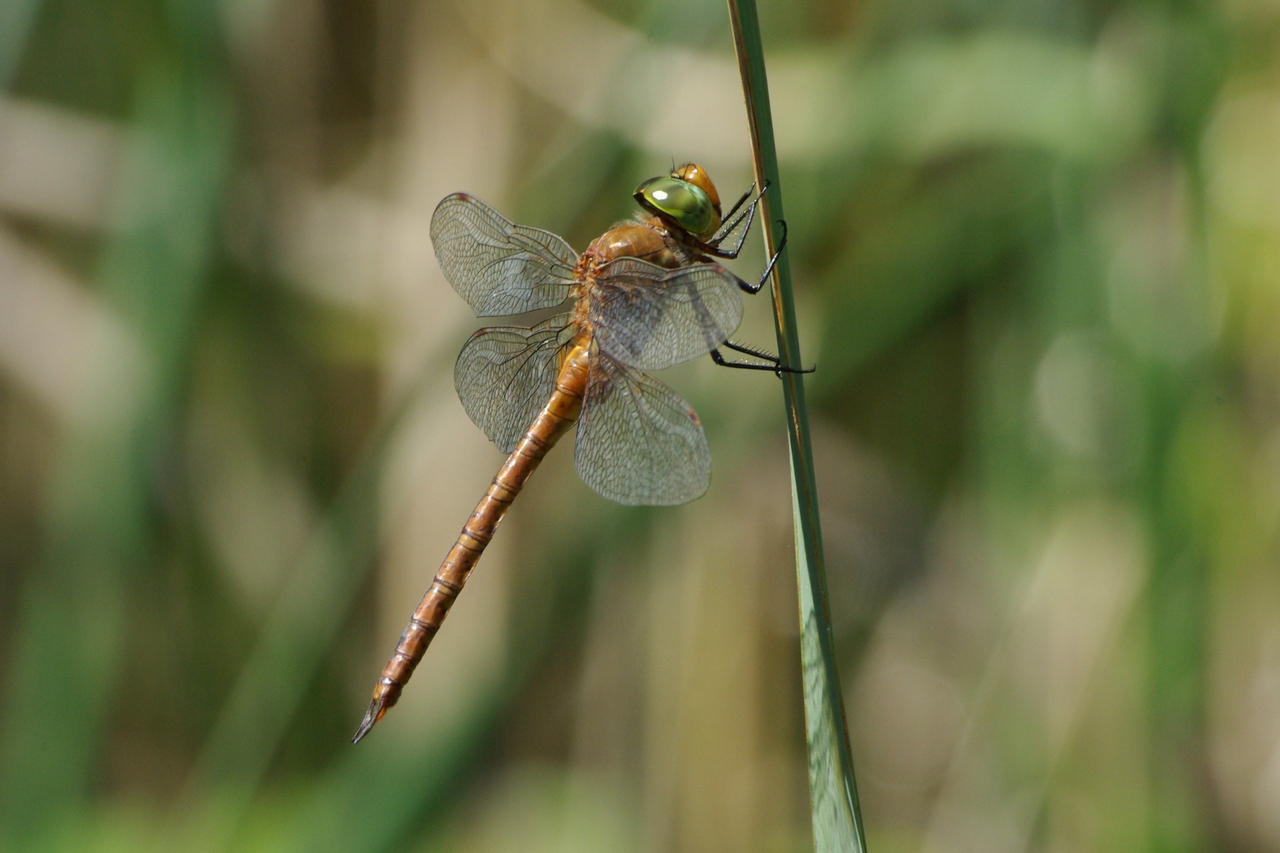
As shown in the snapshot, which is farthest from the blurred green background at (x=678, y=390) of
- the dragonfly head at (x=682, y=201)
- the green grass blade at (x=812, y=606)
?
the green grass blade at (x=812, y=606)

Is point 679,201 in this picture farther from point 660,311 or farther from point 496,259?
point 496,259

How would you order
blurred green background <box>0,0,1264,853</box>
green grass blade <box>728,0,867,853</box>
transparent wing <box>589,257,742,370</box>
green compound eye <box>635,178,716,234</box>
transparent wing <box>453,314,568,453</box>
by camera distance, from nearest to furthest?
green grass blade <box>728,0,867,853</box> < transparent wing <box>589,257,742,370</box> < green compound eye <box>635,178,716,234</box> < transparent wing <box>453,314,568,453</box> < blurred green background <box>0,0,1264,853</box>

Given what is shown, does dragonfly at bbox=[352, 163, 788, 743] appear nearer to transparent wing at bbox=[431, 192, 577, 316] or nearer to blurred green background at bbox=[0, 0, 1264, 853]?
transparent wing at bbox=[431, 192, 577, 316]

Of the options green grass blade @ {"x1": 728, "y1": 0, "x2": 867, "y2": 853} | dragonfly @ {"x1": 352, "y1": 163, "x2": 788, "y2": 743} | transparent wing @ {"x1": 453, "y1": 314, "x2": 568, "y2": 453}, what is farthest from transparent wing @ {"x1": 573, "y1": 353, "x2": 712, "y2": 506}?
green grass blade @ {"x1": 728, "y1": 0, "x2": 867, "y2": 853}

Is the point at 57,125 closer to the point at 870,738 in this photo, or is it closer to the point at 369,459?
the point at 369,459

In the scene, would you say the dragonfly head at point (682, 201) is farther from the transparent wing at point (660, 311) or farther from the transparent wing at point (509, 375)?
the transparent wing at point (509, 375)

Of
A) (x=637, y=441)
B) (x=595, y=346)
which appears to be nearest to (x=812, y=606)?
(x=637, y=441)

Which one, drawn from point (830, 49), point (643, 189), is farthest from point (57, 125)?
point (830, 49)
